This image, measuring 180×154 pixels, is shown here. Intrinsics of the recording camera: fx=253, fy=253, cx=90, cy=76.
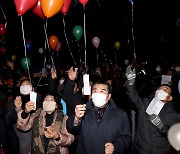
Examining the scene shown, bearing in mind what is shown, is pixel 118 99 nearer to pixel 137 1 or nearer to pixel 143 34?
pixel 137 1

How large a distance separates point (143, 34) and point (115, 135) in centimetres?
1274

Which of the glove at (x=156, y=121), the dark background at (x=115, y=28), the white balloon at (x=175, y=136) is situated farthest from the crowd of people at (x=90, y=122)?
the dark background at (x=115, y=28)

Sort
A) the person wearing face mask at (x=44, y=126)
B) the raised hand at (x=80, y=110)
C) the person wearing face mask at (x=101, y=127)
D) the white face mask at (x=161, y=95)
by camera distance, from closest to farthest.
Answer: the raised hand at (x=80, y=110), the person wearing face mask at (x=101, y=127), the person wearing face mask at (x=44, y=126), the white face mask at (x=161, y=95)

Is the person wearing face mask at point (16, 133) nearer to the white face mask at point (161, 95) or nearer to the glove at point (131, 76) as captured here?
the glove at point (131, 76)

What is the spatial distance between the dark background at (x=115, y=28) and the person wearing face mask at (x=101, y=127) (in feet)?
28.7

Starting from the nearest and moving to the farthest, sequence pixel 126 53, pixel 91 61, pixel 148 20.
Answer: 1. pixel 148 20
2. pixel 126 53
3. pixel 91 61

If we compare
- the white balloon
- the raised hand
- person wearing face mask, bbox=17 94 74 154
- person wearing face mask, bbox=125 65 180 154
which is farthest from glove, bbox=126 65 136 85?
the white balloon

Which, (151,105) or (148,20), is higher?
(148,20)

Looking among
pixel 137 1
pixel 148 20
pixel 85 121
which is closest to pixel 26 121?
pixel 85 121

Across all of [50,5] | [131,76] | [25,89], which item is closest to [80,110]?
[131,76]

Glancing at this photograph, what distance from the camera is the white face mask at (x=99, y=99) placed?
3.21 m

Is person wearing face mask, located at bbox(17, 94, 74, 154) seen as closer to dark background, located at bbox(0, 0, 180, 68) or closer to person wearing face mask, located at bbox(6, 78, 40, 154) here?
person wearing face mask, located at bbox(6, 78, 40, 154)

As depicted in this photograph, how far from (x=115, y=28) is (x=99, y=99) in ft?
44.4

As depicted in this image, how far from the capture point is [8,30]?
1675 centimetres
